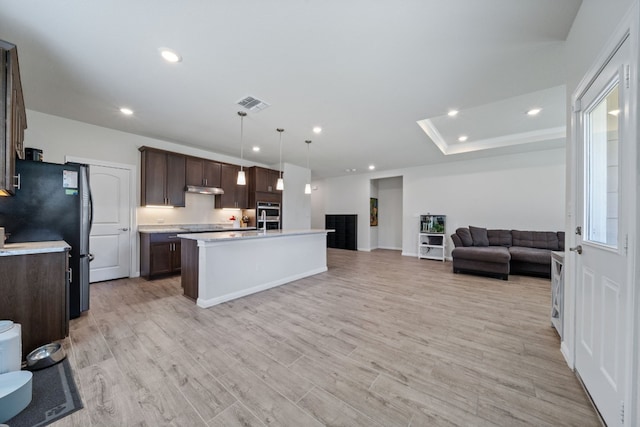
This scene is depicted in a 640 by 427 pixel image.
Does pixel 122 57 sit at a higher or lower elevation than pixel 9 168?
higher

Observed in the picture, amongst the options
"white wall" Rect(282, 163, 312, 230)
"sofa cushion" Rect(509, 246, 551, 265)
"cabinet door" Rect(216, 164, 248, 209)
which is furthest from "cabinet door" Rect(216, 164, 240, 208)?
"sofa cushion" Rect(509, 246, 551, 265)

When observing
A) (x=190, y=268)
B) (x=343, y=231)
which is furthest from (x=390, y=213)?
(x=190, y=268)

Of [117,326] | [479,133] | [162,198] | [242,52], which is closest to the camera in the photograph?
[242,52]

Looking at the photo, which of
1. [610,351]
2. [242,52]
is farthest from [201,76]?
[610,351]

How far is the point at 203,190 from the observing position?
5.12m

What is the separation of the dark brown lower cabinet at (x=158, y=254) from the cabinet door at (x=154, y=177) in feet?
2.29

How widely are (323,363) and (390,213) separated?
295 inches

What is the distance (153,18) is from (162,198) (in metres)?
3.53

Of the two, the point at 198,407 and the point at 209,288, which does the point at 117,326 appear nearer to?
the point at 209,288

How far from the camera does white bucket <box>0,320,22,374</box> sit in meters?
1.58

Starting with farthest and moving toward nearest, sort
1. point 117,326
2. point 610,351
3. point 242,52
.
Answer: point 117,326 < point 242,52 < point 610,351

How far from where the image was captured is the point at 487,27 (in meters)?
1.95

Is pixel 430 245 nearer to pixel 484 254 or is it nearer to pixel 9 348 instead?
pixel 484 254

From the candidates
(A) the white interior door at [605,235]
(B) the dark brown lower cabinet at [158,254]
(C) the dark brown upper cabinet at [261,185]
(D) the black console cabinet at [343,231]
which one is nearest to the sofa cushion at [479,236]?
(D) the black console cabinet at [343,231]
